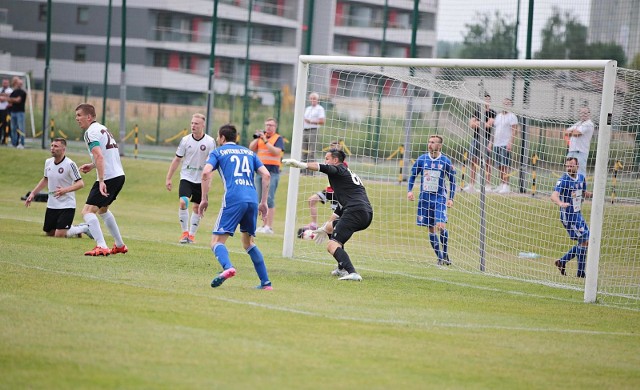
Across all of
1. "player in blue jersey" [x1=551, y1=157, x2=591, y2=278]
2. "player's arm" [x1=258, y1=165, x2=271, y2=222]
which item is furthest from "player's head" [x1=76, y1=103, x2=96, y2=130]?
"player in blue jersey" [x1=551, y1=157, x2=591, y2=278]

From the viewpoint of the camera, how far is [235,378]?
7.29 meters

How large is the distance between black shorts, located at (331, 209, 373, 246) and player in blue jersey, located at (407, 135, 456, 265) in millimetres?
2918

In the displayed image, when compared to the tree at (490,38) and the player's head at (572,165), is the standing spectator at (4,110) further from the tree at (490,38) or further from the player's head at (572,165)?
the player's head at (572,165)

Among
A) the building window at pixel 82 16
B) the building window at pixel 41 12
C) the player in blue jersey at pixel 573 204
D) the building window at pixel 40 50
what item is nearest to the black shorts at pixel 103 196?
the player in blue jersey at pixel 573 204

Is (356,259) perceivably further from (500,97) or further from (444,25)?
(444,25)

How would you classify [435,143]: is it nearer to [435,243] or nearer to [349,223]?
[435,243]

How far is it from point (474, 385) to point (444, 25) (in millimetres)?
20050

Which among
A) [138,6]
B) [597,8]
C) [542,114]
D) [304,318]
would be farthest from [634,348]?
[138,6]

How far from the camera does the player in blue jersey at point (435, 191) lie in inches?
654

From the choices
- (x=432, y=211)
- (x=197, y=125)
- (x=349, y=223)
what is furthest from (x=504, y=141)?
(x=197, y=125)

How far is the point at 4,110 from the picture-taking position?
1302 inches

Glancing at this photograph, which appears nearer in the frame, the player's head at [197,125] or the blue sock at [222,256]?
the blue sock at [222,256]

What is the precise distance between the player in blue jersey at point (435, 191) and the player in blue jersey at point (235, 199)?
16.8ft

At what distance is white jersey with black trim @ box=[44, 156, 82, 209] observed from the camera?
16844 millimetres
